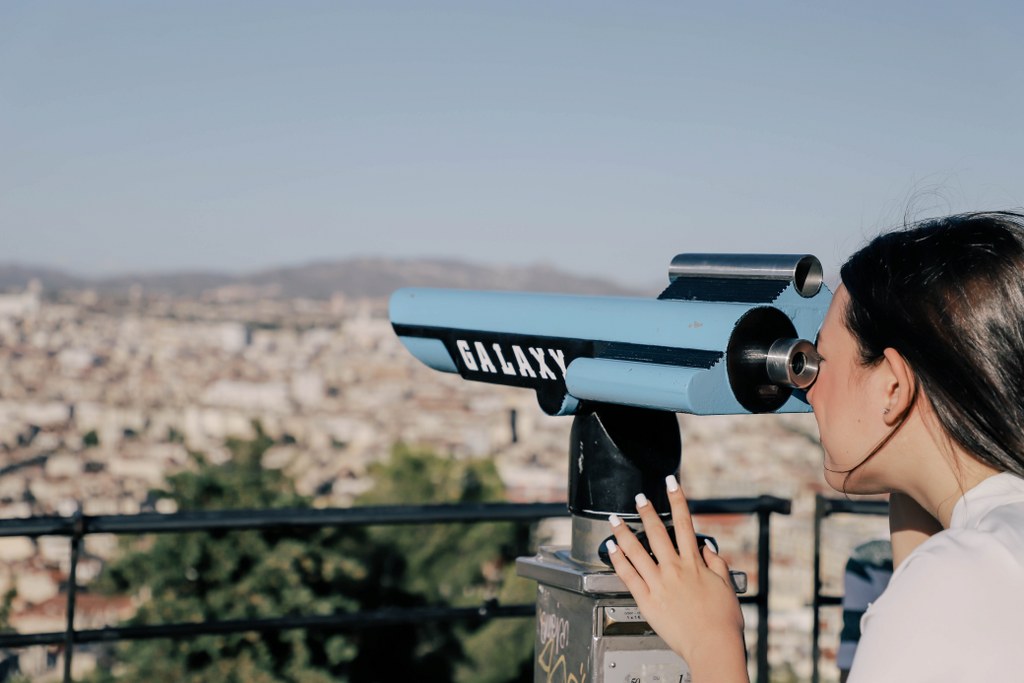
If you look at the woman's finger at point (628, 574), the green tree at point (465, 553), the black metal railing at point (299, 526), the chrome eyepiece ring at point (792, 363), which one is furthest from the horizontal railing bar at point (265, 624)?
the green tree at point (465, 553)

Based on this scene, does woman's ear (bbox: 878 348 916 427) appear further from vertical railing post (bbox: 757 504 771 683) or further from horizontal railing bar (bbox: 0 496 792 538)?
vertical railing post (bbox: 757 504 771 683)

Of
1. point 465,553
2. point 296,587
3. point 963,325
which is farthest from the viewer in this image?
point 465,553

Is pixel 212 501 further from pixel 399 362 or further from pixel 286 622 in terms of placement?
pixel 399 362

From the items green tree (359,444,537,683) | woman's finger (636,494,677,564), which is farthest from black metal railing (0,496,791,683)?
green tree (359,444,537,683)

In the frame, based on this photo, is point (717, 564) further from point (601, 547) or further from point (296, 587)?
point (296, 587)

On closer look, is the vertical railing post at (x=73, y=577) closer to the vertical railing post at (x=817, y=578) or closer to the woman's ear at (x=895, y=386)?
the vertical railing post at (x=817, y=578)

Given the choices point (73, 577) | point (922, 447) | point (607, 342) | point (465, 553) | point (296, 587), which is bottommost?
point (465, 553)

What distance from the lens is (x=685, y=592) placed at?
1.11 meters

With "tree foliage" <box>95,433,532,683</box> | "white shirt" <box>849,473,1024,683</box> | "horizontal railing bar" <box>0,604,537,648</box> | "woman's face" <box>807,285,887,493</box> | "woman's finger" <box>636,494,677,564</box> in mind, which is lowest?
"tree foliage" <box>95,433,532,683</box>

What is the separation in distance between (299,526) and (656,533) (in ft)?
4.58

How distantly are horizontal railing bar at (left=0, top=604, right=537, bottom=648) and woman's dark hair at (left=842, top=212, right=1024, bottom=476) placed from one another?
4.56 ft

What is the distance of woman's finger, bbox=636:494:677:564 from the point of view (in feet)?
3.71

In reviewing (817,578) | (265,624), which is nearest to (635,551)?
(265,624)

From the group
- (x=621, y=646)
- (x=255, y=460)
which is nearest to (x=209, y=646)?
(x=255, y=460)
